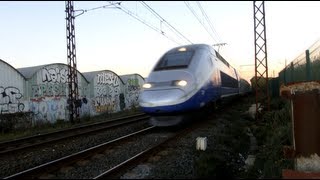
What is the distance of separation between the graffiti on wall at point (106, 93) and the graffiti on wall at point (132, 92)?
2.22 metres

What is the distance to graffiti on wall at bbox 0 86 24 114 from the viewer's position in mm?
23219

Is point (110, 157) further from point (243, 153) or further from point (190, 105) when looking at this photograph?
point (190, 105)

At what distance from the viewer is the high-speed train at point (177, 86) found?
43.3 feet

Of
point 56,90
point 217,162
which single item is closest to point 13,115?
point 56,90

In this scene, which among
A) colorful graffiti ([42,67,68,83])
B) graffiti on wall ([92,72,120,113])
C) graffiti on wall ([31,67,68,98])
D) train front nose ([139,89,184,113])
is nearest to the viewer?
train front nose ([139,89,184,113])

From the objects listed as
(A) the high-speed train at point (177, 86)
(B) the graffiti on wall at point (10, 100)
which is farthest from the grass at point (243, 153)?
(B) the graffiti on wall at point (10, 100)

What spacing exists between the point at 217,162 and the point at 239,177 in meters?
0.53

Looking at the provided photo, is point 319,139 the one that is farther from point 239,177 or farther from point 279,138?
point 279,138

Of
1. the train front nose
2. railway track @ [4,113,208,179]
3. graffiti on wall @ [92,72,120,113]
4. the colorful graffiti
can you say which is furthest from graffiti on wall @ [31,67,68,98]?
railway track @ [4,113,208,179]

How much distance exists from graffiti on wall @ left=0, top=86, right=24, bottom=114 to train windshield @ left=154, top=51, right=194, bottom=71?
11838mm

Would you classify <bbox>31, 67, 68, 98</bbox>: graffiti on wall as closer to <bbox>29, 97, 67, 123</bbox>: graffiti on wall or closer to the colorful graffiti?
the colorful graffiti

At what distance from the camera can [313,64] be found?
44.4ft

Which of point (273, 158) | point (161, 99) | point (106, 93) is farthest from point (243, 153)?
point (106, 93)

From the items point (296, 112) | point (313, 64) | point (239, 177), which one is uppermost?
point (313, 64)
